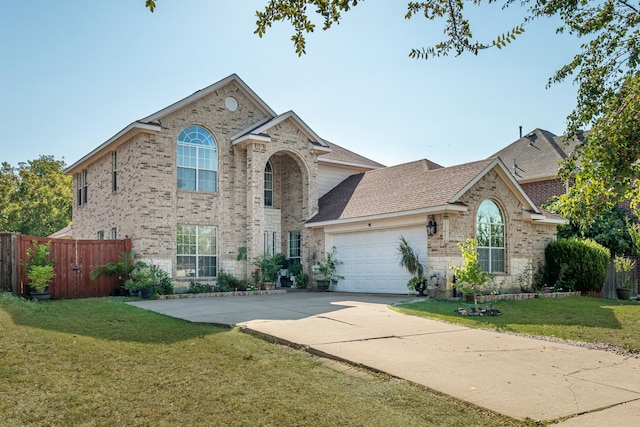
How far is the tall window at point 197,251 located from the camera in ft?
62.3

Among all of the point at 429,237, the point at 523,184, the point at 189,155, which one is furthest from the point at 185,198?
the point at 523,184

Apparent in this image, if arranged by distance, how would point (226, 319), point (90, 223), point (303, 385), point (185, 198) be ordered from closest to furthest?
point (303, 385)
point (226, 319)
point (185, 198)
point (90, 223)

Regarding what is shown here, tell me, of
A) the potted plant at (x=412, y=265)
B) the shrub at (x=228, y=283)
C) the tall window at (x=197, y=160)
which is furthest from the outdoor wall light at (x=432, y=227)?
the tall window at (x=197, y=160)

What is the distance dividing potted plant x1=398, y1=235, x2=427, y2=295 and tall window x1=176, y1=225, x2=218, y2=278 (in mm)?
6920

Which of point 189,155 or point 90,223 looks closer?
point 189,155

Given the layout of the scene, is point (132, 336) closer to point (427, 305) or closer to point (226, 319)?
point (226, 319)

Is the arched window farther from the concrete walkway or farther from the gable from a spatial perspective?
the concrete walkway

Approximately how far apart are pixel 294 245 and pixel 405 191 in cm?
578

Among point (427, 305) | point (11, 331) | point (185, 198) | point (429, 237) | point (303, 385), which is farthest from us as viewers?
point (185, 198)

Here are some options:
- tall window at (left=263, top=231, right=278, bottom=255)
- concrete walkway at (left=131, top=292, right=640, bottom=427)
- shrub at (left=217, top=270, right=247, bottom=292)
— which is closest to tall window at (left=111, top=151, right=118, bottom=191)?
shrub at (left=217, top=270, right=247, bottom=292)

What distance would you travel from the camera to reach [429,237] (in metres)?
16.6

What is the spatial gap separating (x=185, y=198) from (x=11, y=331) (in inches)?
442

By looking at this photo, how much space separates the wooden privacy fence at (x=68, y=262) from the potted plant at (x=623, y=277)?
58.0 feet

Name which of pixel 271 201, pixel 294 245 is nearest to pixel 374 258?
pixel 294 245
